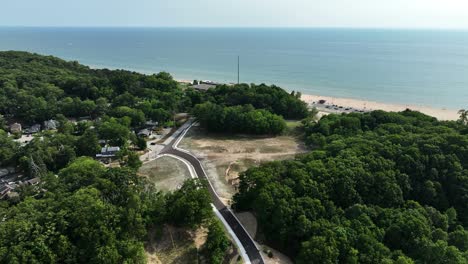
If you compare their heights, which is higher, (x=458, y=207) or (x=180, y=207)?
(x=180, y=207)

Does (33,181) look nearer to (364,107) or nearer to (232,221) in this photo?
(232,221)

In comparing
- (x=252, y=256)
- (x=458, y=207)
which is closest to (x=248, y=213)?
(x=252, y=256)

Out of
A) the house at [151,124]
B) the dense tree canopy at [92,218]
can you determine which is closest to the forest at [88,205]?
the dense tree canopy at [92,218]

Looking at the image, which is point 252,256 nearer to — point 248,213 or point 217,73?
point 248,213

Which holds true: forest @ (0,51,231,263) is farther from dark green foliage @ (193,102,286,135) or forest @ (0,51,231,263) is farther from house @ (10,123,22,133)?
dark green foliage @ (193,102,286,135)

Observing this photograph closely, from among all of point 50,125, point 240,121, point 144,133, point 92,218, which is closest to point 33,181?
point 144,133

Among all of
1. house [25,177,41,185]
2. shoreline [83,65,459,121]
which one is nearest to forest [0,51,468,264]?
house [25,177,41,185]
